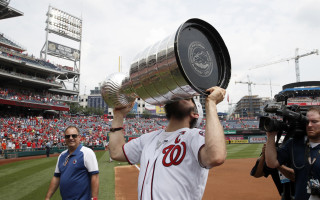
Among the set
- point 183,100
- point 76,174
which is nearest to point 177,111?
point 183,100

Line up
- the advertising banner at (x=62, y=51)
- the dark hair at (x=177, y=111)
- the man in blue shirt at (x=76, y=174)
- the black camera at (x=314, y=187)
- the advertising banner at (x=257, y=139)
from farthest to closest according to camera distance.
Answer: the advertising banner at (x=62, y=51), the advertising banner at (x=257, y=139), the man in blue shirt at (x=76, y=174), the black camera at (x=314, y=187), the dark hair at (x=177, y=111)

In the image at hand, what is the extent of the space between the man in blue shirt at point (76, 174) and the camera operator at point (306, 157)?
244cm

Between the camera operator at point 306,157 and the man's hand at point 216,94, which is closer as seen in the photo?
the man's hand at point 216,94

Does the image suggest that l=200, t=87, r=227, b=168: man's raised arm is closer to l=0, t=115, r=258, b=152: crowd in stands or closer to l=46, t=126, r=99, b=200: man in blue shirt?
l=46, t=126, r=99, b=200: man in blue shirt

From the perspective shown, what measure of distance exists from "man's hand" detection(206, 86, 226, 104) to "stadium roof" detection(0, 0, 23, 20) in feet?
145

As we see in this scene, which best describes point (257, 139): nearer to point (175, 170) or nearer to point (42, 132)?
point (42, 132)

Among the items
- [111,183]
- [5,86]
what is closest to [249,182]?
[111,183]

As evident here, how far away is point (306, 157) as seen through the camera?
2.62m

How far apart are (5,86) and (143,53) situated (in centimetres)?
4317

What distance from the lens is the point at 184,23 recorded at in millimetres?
1597

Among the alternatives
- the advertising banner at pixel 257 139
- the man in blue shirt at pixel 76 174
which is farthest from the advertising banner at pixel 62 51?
the man in blue shirt at pixel 76 174

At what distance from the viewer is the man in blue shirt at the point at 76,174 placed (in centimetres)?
314

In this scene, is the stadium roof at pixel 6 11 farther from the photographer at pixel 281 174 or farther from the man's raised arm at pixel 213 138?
the man's raised arm at pixel 213 138

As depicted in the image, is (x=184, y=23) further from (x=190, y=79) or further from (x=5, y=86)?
(x=5, y=86)
